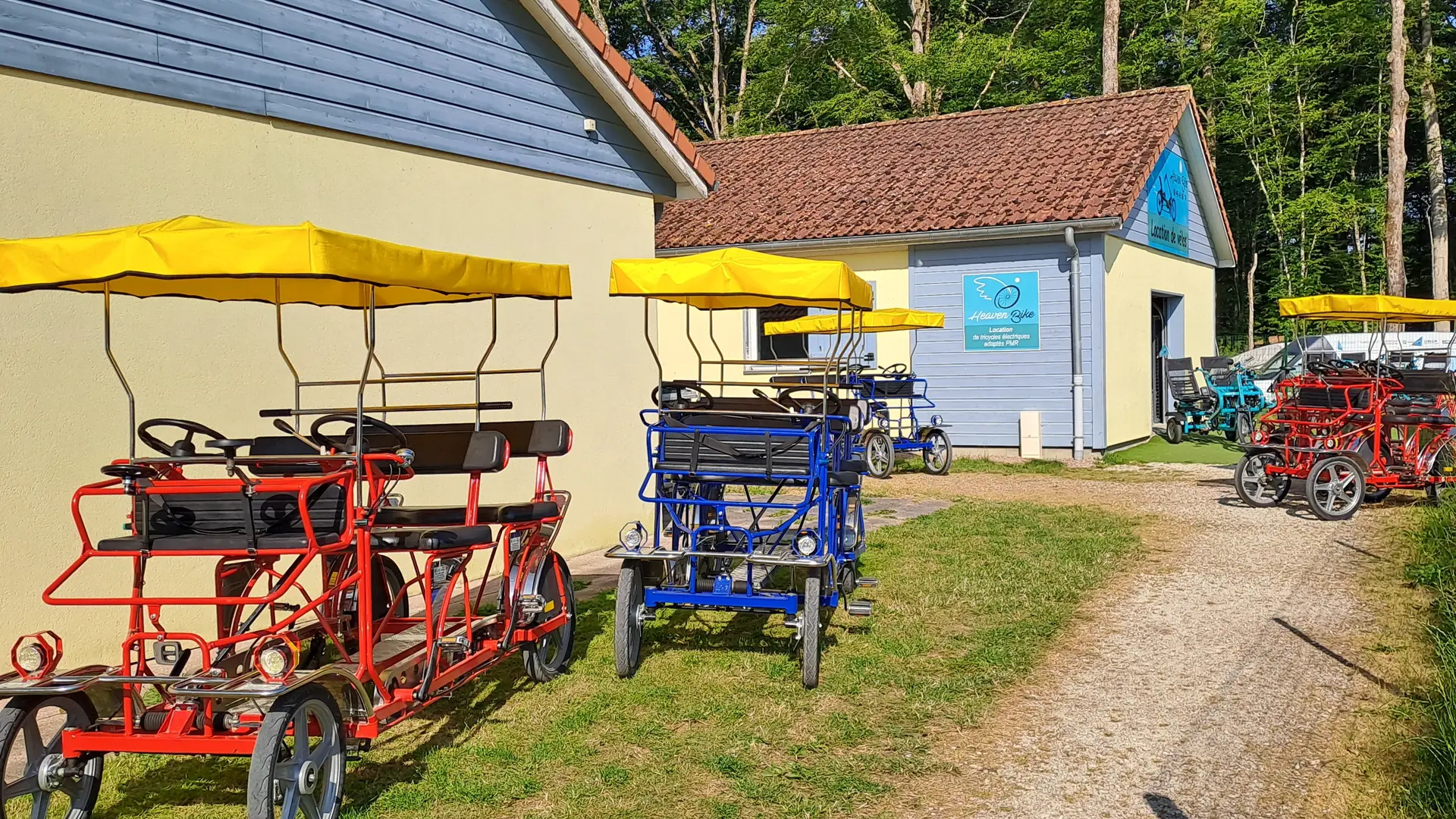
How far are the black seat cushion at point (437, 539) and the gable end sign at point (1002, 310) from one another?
1237 cm

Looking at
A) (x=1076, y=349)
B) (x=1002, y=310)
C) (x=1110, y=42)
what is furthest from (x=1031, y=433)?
(x=1110, y=42)

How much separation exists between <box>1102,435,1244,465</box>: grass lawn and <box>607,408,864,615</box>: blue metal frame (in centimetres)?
1028

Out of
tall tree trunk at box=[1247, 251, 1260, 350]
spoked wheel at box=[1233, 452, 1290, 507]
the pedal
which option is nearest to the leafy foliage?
tall tree trunk at box=[1247, 251, 1260, 350]

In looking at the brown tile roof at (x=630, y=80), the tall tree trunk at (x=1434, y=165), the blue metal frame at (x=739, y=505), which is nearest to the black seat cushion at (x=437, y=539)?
the blue metal frame at (x=739, y=505)

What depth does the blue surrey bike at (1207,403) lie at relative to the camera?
732 inches

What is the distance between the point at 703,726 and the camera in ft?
18.5

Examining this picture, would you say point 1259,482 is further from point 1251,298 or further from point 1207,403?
point 1251,298

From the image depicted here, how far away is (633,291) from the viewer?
6645 millimetres

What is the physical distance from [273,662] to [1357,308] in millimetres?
11262

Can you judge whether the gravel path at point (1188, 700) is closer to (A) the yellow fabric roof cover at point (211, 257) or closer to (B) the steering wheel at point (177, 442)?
(A) the yellow fabric roof cover at point (211, 257)

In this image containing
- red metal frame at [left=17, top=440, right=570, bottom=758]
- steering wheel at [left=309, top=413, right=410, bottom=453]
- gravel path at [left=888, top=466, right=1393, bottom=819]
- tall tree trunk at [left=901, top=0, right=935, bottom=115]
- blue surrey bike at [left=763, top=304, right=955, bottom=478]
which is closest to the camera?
red metal frame at [left=17, top=440, right=570, bottom=758]

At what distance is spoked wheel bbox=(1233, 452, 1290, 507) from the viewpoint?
39.9 ft

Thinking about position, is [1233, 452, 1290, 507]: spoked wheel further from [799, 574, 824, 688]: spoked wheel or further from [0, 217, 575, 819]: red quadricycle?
[0, 217, 575, 819]: red quadricycle

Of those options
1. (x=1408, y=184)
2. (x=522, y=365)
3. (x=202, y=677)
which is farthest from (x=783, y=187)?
(x=1408, y=184)
